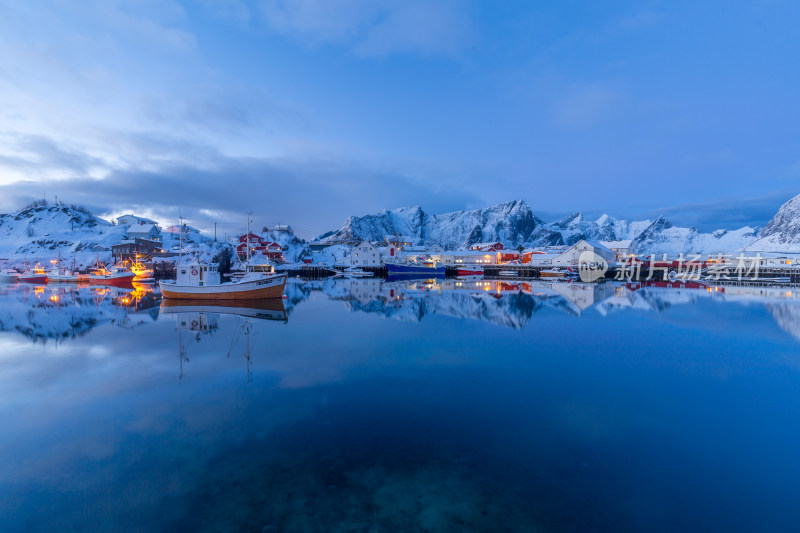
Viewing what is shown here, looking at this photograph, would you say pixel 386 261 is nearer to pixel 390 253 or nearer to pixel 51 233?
pixel 390 253

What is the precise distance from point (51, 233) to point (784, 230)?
273m

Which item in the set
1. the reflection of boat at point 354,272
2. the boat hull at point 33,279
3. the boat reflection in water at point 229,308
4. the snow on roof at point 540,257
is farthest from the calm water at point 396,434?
the snow on roof at point 540,257

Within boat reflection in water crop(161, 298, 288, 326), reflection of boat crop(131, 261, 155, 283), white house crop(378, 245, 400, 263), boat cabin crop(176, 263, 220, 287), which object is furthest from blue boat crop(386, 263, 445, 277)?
boat cabin crop(176, 263, 220, 287)

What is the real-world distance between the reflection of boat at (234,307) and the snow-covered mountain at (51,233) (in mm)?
77965

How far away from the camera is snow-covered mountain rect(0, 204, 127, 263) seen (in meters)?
91.0

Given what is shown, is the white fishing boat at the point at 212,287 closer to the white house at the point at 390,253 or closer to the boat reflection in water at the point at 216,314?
the boat reflection in water at the point at 216,314

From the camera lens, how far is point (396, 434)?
7129mm

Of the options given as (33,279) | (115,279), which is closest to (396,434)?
(115,279)

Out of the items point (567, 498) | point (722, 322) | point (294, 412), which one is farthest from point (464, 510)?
point (722, 322)

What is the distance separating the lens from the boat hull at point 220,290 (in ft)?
92.0

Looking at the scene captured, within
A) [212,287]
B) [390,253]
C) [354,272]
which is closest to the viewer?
[212,287]

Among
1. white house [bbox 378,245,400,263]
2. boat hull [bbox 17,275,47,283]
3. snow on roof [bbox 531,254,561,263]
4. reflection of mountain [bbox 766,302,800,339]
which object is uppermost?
white house [bbox 378,245,400,263]

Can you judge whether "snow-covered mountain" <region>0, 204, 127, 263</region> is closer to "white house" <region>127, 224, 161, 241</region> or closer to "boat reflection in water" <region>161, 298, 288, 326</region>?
"white house" <region>127, 224, 161, 241</region>

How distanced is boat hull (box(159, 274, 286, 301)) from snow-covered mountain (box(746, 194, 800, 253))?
182 m
